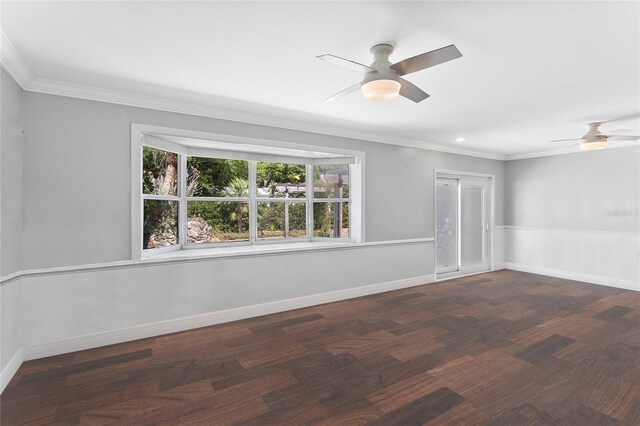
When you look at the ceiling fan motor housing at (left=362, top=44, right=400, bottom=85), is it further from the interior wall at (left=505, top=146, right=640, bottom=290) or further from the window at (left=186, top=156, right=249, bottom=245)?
the interior wall at (left=505, top=146, right=640, bottom=290)

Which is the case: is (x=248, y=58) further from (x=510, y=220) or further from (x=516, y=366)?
(x=510, y=220)

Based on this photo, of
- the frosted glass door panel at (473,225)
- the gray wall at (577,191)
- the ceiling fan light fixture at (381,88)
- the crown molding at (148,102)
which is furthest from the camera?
the frosted glass door panel at (473,225)

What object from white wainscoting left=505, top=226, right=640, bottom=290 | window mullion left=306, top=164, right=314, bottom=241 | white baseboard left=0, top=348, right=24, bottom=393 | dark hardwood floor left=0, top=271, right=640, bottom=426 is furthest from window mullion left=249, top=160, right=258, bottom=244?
white wainscoting left=505, top=226, right=640, bottom=290

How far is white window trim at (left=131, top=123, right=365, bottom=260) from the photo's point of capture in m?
3.22

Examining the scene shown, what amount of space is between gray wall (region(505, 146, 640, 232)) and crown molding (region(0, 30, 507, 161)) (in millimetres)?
Answer: 3358

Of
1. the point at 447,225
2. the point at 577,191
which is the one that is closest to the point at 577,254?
the point at 577,191

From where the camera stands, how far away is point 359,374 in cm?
251

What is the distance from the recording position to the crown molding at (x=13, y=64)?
85.3 inches

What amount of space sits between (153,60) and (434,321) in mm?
3863

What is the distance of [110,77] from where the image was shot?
9.05 feet

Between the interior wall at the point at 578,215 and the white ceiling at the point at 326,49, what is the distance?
2.21m

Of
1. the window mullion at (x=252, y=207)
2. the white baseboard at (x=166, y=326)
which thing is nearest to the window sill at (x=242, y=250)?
the window mullion at (x=252, y=207)

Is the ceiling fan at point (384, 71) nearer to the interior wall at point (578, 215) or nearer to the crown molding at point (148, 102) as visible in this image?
the crown molding at point (148, 102)

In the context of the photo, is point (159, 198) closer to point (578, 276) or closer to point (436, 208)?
point (436, 208)
